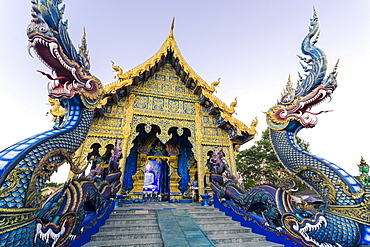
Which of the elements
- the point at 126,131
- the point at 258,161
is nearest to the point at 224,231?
the point at 126,131

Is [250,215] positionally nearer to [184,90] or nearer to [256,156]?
[184,90]

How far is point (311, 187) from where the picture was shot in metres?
3.79

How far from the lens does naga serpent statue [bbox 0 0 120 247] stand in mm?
1887

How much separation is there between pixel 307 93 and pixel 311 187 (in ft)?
8.13

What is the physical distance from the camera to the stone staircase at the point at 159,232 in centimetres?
299

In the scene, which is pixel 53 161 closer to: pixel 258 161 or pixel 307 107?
pixel 307 107

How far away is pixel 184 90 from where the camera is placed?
26.4 feet

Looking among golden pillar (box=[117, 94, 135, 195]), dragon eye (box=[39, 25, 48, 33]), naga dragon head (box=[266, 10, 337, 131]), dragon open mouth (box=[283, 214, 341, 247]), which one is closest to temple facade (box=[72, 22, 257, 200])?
golden pillar (box=[117, 94, 135, 195])

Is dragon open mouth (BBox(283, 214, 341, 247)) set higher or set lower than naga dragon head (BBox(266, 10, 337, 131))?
lower

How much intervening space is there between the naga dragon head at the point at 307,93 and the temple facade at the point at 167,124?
5.96ft

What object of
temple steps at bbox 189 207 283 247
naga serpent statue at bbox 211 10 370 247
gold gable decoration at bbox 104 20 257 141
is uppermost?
gold gable decoration at bbox 104 20 257 141

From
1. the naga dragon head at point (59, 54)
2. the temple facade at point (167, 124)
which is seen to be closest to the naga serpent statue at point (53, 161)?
the naga dragon head at point (59, 54)

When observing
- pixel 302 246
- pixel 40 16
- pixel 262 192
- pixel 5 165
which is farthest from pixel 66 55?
pixel 302 246

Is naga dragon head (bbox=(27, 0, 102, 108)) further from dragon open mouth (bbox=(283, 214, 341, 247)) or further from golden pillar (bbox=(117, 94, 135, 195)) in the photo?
dragon open mouth (bbox=(283, 214, 341, 247))
